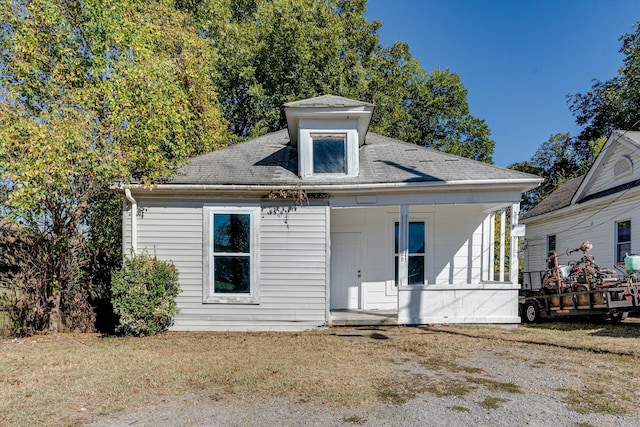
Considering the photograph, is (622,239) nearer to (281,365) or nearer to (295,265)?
(295,265)

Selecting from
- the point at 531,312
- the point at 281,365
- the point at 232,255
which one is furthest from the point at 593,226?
the point at 281,365

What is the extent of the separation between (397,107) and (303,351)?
19495 millimetres

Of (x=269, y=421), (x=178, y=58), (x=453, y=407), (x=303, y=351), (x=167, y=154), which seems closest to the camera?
(x=269, y=421)

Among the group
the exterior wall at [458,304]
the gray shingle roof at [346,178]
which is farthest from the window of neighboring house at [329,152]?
the exterior wall at [458,304]

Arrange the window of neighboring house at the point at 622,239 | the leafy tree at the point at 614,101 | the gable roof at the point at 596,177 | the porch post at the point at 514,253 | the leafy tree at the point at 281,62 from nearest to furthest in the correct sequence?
the porch post at the point at 514,253
the window of neighboring house at the point at 622,239
the gable roof at the point at 596,177
the leafy tree at the point at 281,62
the leafy tree at the point at 614,101

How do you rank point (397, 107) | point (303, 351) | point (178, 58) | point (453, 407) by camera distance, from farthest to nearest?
point (397, 107)
point (178, 58)
point (303, 351)
point (453, 407)

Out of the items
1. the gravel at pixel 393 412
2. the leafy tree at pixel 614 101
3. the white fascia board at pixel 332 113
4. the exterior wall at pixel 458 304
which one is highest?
the leafy tree at pixel 614 101

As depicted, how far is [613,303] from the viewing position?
24.6ft

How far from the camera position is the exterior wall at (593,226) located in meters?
10.6

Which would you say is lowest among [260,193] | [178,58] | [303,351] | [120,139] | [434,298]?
[303,351]

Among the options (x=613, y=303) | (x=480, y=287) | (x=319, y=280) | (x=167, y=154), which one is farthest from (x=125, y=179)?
(x=613, y=303)

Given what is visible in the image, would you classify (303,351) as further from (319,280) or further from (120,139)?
(120,139)

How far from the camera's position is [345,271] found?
9.91 meters

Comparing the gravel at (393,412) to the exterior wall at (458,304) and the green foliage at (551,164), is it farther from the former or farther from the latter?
the green foliage at (551,164)
